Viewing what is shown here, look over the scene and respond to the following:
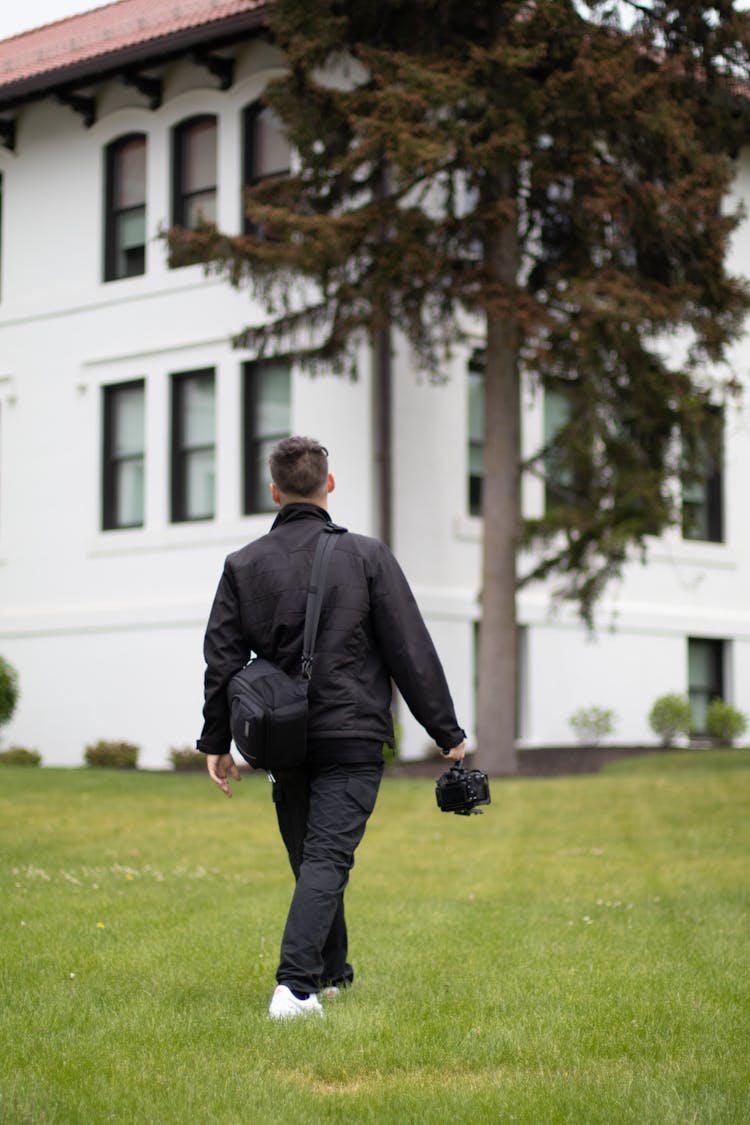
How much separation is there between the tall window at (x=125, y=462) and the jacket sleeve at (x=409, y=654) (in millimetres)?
16967

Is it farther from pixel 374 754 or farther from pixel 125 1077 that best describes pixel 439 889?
pixel 125 1077

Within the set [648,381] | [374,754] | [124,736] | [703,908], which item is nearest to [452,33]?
[648,381]

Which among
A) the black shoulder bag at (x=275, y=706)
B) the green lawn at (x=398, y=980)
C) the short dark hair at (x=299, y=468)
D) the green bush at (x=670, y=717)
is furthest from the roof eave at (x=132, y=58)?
the black shoulder bag at (x=275, y=706)

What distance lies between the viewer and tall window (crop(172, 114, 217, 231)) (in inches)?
858

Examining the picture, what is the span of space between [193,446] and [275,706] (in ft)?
54.7

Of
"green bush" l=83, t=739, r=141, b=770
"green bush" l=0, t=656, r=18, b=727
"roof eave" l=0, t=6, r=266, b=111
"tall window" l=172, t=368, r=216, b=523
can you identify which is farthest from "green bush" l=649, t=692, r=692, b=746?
"roof eave" l=0, t=6, r=266, b=111

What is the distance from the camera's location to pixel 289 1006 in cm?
516

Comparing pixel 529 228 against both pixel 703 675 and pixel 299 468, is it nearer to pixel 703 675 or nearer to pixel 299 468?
pixel 703 675

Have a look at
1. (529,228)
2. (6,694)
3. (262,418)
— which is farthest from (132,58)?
(6,694)

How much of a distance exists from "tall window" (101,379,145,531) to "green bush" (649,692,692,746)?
25.3 feet

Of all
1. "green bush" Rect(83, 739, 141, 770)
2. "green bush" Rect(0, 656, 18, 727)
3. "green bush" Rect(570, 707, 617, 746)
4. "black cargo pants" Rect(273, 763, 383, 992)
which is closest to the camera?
"black cargo pants" Rect(273, 763, 383, 992)

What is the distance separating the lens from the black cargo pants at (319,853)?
17.4ft

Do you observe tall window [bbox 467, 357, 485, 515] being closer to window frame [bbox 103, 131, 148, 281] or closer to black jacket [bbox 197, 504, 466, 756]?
window frame [bbox 103, 131, 148, 281]

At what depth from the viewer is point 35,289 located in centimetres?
2342
